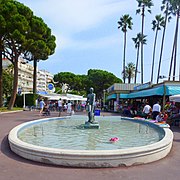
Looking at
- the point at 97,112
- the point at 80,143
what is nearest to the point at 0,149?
the point at 80,143

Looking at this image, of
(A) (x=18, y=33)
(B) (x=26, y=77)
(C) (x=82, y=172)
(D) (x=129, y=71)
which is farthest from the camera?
(B) (x=26, y=77)

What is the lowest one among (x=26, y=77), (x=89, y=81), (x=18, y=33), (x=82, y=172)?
(x=82, y=172)

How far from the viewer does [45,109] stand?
77.3 ft

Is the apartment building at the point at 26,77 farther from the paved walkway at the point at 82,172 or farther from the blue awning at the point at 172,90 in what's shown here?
the paved walkway at the point at 82,172

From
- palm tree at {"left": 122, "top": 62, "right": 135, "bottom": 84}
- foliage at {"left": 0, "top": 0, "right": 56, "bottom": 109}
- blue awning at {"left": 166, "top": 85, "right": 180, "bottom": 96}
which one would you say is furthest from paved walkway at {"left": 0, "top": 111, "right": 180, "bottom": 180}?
palm tree at {"left": 122, "top": 62, "right": 135, "bottom": 84}

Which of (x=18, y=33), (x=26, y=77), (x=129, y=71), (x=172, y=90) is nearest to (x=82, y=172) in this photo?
(x=172, y=90)

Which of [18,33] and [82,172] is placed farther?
[18,33]

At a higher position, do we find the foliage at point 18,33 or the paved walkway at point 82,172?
the foliage at point 18,33

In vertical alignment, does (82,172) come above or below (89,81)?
below

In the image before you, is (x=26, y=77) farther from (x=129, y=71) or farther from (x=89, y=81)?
(x=129, y=71)

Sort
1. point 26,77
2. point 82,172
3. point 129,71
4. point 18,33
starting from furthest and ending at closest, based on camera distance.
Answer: point 26,77 < point 129,71 < point 18,33 < point 82,172

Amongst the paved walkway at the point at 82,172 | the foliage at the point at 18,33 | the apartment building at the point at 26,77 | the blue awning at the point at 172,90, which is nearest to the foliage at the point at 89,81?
the apartment building at the point at 26,77

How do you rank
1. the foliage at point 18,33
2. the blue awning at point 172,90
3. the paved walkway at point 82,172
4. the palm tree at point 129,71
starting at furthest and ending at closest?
the palm tree at point 129,71, the foliage at point 18,33, the blue awning at point 172,90, the paved walkway at point 82,172

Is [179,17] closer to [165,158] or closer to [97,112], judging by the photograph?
[97,112]
